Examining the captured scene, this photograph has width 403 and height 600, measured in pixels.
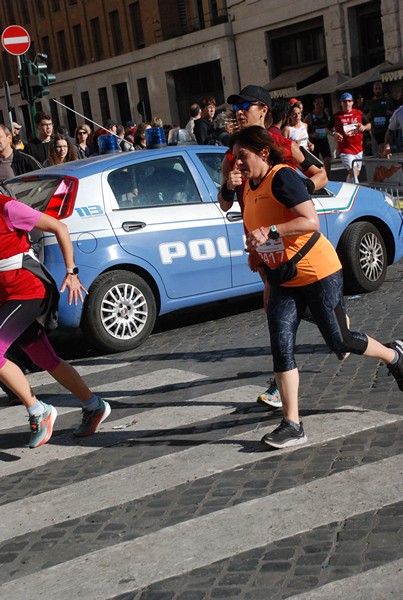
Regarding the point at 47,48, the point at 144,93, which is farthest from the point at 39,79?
the point at 47,48

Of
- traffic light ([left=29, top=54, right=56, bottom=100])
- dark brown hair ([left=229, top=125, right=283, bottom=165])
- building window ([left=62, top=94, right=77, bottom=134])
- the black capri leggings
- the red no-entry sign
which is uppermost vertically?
the red no-entry sign

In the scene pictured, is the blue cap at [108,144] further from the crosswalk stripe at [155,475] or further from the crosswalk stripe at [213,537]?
the crosswalk stripe at [213,537]

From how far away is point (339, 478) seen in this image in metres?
4.77

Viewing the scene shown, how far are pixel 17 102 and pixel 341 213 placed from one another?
61.3 metres

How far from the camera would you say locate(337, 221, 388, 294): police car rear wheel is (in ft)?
32.0

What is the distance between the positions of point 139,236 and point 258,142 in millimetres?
3318

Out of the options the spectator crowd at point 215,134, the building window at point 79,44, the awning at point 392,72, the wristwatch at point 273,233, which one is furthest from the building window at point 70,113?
the wristwatch at point 273,233

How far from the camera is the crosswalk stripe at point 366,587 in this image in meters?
3.57

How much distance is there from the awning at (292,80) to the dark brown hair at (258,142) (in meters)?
34.6

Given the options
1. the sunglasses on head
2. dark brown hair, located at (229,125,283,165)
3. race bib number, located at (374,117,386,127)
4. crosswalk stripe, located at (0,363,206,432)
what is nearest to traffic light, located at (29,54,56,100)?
race bib number, located at (374,117,386,127)

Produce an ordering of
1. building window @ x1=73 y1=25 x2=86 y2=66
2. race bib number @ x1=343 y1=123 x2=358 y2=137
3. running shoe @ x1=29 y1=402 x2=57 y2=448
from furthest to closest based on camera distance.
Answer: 1. building window @ x1=73 y1=25 x2=86 y2=66
2. race bib number @ x1=343 y1=123 x2=358 y2=137
3. running shoe @ x1=29 y1=402 x2=57 y2=448

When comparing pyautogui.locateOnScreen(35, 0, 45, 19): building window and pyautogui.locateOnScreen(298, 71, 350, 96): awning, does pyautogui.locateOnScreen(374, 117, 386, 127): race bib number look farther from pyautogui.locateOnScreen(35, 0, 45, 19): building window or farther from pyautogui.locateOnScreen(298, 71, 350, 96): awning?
pyautogui.locateOnScreen(35, 0, 45, 19): building window

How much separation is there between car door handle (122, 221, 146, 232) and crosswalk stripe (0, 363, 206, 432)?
1443 millimetres

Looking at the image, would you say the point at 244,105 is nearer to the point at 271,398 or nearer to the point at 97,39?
the point at 271,398
